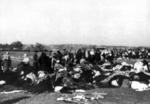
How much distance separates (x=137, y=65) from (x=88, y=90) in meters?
6.36

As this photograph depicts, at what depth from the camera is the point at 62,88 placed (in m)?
9.80

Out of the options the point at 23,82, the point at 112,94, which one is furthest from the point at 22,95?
the point at 112,94

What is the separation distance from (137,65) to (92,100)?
7.98 metres

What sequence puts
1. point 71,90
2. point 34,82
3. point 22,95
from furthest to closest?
point 34,82, point 71,90, point 22,95

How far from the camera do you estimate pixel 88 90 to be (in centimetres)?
1004

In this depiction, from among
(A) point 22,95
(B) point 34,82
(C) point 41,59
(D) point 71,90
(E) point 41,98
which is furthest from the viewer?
(C) point 41,59

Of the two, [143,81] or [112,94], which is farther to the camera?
[143,81]

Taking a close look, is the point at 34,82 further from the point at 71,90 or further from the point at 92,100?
the point at 92,100

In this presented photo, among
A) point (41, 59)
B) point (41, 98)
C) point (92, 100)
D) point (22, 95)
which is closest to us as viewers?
point (92, 100)

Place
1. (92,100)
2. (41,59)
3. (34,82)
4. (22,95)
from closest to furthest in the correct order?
1. (92,100)
2. (22,95)
3. (34,82)
4. (41,59)

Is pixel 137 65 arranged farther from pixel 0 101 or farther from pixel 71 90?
pixel 0 101

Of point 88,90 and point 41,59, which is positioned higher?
point 41,59

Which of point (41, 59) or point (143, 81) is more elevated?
point (41, 59)

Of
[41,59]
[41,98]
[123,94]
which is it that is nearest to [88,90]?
[123,94]
